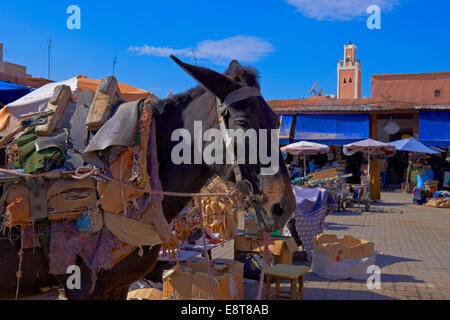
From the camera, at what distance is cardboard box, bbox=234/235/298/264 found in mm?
5215

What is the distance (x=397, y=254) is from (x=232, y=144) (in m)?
6.00

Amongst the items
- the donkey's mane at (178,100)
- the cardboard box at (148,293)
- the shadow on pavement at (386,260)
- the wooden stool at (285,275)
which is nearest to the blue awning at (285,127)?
the shadow on pavement at (386,260)

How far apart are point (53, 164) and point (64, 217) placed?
0.31 metres

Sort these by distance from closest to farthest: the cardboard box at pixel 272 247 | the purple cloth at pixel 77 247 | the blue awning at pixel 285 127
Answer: the purple cloth at pixel 77 247 < the cardboard box at pixel 272 247 < the blue awning at pixel 285 127

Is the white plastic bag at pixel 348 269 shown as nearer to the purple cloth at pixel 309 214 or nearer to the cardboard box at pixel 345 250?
the cardboard box at pixel 345 250

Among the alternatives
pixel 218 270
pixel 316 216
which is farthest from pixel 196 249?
pixel 316 216

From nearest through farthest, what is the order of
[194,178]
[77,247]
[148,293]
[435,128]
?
[77,247], [194,178], [148,293], [435,128]

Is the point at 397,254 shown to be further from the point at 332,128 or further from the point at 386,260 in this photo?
the point at 332,128

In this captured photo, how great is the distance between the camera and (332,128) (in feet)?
61.9

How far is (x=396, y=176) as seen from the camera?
2006cm

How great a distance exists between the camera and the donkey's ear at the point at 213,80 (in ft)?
6.41

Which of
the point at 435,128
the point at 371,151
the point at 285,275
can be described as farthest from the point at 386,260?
the point at 435,128

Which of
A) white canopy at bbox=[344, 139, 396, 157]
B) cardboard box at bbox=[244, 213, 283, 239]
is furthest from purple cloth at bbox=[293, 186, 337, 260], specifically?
white canopy at bbox=[344, 139, 396, 157]

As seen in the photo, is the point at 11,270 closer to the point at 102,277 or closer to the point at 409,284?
the point at 102,277
